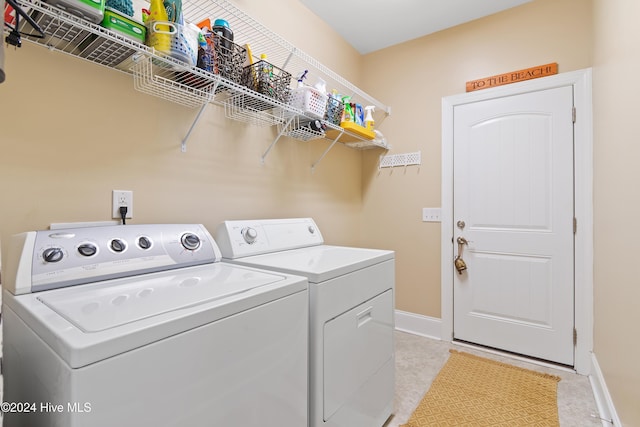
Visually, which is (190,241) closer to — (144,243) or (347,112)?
(144,243)

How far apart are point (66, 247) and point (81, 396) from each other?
598 millimetres

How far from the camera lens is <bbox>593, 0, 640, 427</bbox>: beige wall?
49.0 inches

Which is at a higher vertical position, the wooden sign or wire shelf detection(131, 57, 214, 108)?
the wooden sign

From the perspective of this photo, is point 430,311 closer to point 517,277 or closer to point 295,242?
point 517,277

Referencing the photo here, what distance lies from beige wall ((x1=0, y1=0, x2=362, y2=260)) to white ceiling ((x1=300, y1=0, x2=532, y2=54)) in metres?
0.43

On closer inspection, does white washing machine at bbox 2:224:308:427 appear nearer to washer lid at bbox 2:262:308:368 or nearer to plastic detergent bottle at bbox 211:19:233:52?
washer lid at bbox 2:262:308:368

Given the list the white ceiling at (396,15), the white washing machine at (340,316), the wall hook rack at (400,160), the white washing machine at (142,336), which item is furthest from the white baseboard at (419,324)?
the white ceiling at (396,15)

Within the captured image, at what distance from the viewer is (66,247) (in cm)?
96

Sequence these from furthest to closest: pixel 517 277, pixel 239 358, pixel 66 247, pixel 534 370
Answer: pixel 517 277 → pixel 534 370 → pixel 66 247 → pixel 239 358

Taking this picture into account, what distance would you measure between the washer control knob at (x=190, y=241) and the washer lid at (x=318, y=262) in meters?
0.19

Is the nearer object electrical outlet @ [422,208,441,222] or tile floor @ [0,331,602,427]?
tile floor @ [0,331,602,427]

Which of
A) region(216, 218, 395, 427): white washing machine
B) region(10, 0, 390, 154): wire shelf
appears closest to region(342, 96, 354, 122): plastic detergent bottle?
region(10, 0, 390, 154): wire shelf

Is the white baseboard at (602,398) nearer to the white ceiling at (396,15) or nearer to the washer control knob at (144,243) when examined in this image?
the washer control knob at (144,243)

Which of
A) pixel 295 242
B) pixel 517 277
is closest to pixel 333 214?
pixel 295 242
